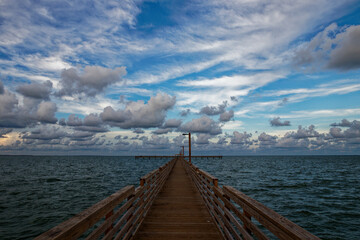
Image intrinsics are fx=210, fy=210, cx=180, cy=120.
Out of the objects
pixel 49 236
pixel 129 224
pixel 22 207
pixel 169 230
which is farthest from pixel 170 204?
pixel 22 207

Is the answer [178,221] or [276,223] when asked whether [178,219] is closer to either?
[178,221]

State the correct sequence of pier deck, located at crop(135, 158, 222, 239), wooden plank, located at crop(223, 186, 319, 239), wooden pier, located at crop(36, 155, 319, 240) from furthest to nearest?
1. pier deck, located at crop(135, 158, 222, 239)
2. wooden pier, located at crop(36, 155, 319, 240)
3. wooden plank, located at crop(223, 186, 319, 239)

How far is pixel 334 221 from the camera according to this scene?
11008 millimetres

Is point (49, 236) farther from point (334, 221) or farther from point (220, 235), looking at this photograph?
point (334, 221)

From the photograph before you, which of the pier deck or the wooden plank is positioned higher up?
the wooden plank

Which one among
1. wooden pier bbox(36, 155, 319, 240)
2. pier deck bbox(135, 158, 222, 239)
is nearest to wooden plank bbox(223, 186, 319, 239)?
wooden pier bbox(36, 155, 319, 240)

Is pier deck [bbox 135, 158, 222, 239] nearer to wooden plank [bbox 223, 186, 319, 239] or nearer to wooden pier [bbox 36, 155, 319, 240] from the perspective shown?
wooden pier [bbox 36, 155, 319, 240]

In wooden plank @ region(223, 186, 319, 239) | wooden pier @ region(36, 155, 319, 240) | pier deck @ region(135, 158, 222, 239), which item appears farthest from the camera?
pier deck @ region(135, 158, 222, 239)

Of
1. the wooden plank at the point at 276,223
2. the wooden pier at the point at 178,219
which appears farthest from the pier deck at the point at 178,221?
the wooden plank at the point at 276,223

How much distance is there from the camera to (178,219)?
19.5ft

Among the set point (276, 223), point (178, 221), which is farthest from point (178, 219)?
point (276, 223)

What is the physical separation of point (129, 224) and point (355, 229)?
11.4 metres

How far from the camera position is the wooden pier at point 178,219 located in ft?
6.72

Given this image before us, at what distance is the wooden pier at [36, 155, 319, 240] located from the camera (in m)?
2.05
